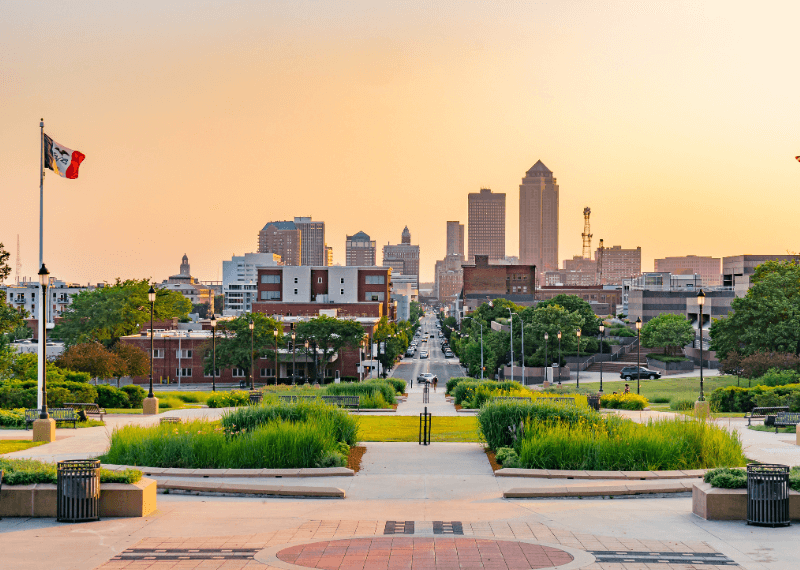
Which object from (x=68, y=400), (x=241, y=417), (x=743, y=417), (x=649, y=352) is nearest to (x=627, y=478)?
(x=241, y=417)

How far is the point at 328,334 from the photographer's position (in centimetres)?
9725

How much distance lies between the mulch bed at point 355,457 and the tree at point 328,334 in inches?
2841

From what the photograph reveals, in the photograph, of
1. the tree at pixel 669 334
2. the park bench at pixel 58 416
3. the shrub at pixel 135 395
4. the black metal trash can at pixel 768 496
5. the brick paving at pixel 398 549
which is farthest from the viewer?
the tree at pixel 669 334

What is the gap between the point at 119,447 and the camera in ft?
67.4

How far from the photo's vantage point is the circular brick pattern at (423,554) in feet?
39.3

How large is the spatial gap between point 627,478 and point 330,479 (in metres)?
6.78

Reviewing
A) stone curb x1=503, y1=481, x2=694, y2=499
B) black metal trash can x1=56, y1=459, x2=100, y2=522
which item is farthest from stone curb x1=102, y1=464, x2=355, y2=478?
stone curb x1=503, y1=481, x2=694, y2=499

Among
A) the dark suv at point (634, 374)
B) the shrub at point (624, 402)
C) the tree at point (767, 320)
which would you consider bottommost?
the dark suv at point (634, 374)

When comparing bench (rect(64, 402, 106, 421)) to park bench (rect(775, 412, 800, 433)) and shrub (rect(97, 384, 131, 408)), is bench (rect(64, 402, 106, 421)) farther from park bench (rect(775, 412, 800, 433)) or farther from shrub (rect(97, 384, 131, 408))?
park bench (rect(775, 412, 800, 433))

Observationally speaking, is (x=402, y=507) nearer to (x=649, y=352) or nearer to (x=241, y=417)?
(x=241, y=417)

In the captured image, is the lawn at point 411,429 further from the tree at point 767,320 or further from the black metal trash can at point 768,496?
the tree at point 767,320

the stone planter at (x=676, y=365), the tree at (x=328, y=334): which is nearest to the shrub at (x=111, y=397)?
the tree at (x=328, y=334)

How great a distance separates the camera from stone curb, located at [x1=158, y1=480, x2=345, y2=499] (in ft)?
57.5

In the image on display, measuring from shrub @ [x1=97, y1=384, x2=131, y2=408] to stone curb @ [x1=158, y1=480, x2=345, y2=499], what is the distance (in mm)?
24269
